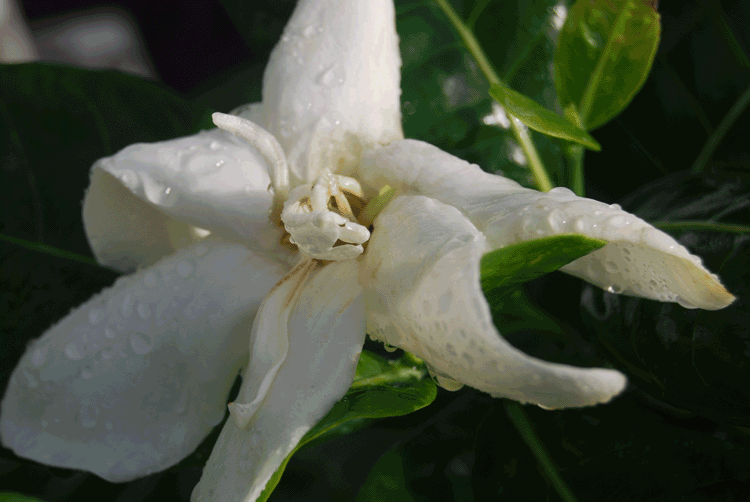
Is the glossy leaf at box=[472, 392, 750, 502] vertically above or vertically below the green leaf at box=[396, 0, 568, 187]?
below

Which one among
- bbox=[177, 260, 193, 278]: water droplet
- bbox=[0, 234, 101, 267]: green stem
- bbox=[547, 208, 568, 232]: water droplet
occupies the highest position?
bbox=[547, 208, 568, 232]: water droplet

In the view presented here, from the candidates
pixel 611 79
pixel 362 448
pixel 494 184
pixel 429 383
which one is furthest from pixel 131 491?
pixel 611 79

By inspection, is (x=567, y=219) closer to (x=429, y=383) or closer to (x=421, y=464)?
(x=429, y=383)

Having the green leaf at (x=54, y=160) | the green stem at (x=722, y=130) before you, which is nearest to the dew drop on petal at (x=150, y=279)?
the green leaf at (x=54, y=160)

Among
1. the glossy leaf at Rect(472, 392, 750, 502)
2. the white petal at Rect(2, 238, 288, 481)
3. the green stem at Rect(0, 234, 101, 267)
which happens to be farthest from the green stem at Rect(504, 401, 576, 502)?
the green stem at Rect(0, 234, 101, 267)

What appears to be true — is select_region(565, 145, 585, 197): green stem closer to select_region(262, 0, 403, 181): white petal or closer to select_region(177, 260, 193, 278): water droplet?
select_region(262, 0, 403, 181): white petal
